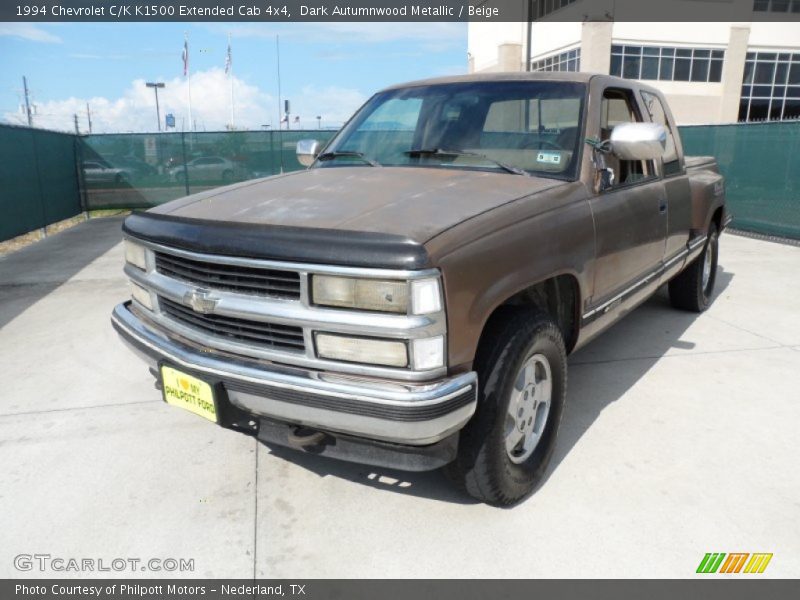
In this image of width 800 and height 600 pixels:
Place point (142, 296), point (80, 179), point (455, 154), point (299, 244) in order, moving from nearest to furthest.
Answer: point (299, 244) < point (142, 296) < point (455, 154) < point (80, 179)

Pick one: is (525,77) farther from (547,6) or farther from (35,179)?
(547,6)

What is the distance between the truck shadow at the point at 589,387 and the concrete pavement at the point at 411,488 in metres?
0.02

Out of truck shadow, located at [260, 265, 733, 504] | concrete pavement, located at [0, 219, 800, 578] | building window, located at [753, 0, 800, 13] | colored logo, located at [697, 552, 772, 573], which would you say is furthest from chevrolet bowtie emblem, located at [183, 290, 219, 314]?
building window, located at [753, 0, 800, 13]

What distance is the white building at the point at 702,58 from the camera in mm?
33500

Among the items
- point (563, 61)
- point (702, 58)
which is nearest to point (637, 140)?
point (563, 61)

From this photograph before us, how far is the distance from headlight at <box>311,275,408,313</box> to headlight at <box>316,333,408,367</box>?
0.39ft

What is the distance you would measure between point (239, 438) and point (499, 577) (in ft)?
5.47

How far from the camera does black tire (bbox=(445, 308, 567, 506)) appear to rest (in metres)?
2.47

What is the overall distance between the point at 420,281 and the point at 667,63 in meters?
38.0

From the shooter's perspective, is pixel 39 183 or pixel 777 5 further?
pixel 777 5

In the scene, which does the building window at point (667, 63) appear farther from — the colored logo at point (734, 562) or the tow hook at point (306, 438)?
the tow hook at point (306, 438)

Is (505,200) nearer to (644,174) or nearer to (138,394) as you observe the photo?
(644,174)

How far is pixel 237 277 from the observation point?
96.8 inches

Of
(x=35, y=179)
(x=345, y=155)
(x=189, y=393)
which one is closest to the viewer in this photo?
(x=189, y=393)
